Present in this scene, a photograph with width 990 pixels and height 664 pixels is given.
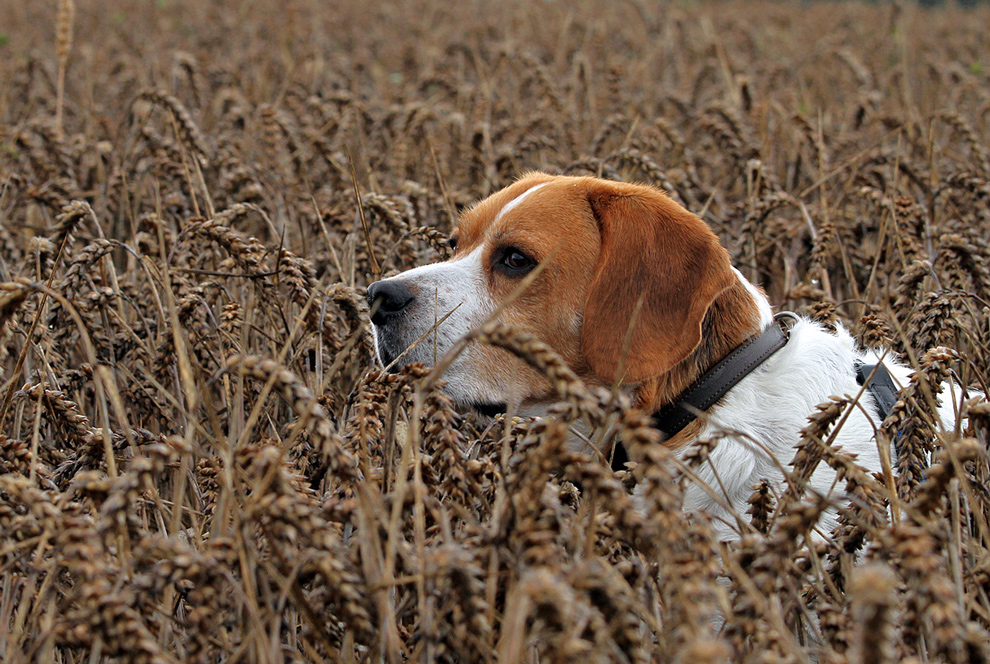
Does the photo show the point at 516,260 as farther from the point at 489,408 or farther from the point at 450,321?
the point at 489,408

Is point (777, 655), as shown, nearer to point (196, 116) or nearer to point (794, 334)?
point (794, 334)

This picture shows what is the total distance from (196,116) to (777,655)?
5255 mm

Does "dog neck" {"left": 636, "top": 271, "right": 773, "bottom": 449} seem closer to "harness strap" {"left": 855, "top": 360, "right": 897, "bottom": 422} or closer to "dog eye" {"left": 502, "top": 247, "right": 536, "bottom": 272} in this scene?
"harness strap" {"left": 855, "top": 360, "right": 897, "bottom": 422}

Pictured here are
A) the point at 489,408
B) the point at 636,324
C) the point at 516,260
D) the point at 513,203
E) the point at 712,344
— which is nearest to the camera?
the point at 636,324

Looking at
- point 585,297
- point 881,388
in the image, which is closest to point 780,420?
point 881,388

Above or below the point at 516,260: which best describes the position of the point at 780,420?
below

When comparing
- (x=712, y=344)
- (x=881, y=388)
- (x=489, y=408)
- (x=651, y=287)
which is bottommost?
(x=489, y=408)

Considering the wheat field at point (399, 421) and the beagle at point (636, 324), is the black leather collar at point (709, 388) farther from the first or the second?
the wheat field at point (399, 421)

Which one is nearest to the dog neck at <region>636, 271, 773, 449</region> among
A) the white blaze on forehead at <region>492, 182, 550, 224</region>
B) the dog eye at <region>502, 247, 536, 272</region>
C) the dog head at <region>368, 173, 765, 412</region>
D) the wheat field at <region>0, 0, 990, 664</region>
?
the dog head at <region>368, 173, 765, 412</region>

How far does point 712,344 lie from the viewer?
2676 millimetres

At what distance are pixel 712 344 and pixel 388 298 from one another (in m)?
0.95

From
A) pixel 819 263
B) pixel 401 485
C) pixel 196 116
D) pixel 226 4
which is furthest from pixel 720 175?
pixel 226 4

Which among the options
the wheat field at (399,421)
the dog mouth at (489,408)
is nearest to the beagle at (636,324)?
the dog mouth at (489,408)

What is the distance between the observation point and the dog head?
2.62 metres
